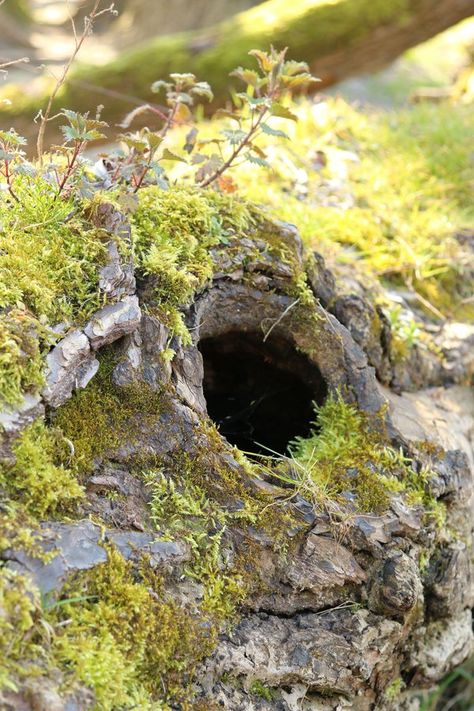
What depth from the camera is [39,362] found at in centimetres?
205

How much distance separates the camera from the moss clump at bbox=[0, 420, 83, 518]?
196 cm

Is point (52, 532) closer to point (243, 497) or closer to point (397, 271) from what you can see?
point (243, 497)

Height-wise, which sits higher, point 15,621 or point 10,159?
point 10,159

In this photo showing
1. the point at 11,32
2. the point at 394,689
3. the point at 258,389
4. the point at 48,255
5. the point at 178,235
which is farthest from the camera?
the point at 11,32

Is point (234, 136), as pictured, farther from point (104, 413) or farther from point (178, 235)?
point (104, 413)

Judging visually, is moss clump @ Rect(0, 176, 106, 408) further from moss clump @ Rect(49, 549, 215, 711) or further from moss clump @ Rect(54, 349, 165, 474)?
moss clump @ Rect(49, 549, 215, 711)

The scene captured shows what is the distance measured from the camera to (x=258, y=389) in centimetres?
329

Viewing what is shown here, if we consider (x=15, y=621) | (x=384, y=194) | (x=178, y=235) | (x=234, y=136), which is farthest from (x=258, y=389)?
(x=384, y=194)

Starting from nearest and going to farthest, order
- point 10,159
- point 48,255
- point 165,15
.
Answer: point 48,255 → point 10,159 → point 165,15

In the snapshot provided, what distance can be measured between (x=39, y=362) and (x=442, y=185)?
3.82 meters

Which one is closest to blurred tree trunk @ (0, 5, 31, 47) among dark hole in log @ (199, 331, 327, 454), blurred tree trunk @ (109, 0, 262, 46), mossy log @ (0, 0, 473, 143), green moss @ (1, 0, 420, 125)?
blurred tree trunk @ (109, 0, 262, 46)

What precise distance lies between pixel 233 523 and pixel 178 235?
1.13 meters

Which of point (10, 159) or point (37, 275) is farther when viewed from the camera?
point (10, 159)

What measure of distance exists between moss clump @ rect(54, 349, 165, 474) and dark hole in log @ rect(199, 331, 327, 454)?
2.48 ft
